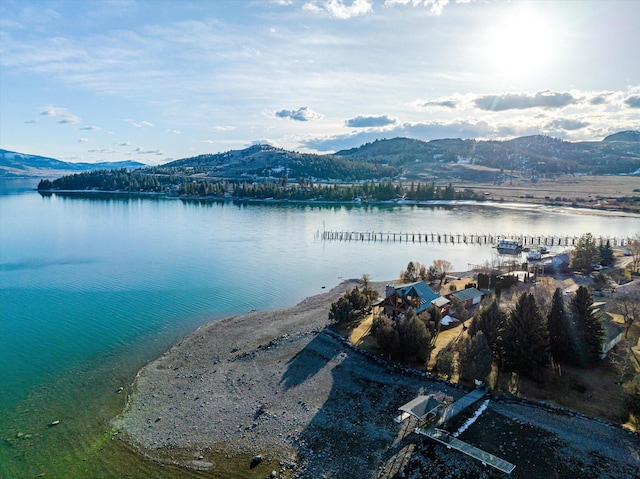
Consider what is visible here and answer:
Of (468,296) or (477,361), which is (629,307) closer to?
(468,296)

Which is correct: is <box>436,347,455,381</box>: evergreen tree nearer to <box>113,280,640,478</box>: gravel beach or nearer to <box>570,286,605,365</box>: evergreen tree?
<box>113,280,640,478</box>: gravel beach

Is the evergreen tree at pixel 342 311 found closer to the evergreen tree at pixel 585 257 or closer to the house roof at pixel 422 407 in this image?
the house roof at pixel 422 407

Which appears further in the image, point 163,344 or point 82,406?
point 163,344

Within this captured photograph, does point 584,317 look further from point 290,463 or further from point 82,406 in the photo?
point 82,406

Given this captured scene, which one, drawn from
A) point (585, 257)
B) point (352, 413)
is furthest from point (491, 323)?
point (585, 257)

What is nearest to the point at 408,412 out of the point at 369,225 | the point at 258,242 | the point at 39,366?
the point at 39,366
